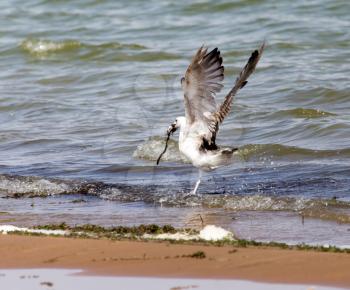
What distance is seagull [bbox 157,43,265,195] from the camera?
9.09 metres

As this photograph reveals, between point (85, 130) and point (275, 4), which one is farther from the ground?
point (275, 4)

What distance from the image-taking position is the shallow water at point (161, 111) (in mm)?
9078

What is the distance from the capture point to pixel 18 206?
29.7ft

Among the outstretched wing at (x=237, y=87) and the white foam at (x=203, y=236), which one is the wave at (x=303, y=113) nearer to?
the outstretched wing at (x=237, y=87)

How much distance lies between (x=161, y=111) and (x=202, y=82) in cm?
488

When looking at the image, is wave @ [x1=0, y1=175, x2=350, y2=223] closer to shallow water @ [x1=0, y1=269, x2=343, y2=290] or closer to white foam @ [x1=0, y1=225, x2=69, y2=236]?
white foam @ [x1=0, y1=225, x2=69, y2=236]

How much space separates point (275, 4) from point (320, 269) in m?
14.7

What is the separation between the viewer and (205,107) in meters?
9.32

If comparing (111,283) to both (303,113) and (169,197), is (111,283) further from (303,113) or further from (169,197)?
(303,113)

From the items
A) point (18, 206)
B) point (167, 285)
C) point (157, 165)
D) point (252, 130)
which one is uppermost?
point (252, 130)

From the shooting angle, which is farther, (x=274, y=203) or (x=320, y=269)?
(x=274, y=203)

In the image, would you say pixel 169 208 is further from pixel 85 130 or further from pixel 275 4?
pixel 275 4

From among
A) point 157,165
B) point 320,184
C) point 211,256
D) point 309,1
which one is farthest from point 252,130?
point 309,1

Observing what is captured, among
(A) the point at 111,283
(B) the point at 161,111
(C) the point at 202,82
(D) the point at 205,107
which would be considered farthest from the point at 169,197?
(B) the point at 161,111
